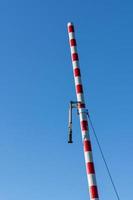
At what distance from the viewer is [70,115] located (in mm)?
23234

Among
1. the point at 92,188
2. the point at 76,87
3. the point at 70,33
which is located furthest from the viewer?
the point at 70,33

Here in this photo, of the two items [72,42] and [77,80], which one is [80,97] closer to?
[77,80]

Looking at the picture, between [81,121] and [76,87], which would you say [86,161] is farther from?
[76,87]

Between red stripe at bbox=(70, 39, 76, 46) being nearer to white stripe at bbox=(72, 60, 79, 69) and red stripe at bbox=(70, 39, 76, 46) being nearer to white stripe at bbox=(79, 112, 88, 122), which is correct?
white stripe at bbox=(72, 60, 79, 69)

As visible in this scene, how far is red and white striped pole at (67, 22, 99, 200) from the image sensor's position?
2086cm

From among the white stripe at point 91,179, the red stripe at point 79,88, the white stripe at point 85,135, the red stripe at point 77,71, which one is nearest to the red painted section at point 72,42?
the red stripe at point 77,71

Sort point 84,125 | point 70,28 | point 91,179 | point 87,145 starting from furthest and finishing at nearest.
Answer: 1. point 70,28
2. point 84,125
3. point 87,145
4. point 91,179

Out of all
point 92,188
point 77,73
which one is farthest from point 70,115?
point 92,188

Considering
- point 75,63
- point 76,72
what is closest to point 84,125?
point 76,72

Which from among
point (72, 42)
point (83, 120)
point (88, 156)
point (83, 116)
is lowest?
point (88, 156)

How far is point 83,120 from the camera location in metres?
22.8

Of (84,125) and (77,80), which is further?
(77,80)

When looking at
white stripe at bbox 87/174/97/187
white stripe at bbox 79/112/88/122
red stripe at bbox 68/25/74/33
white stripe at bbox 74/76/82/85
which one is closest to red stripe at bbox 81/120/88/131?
white stripe at bbox 79/112/88/122

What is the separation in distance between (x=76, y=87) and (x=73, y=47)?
2833 mm
